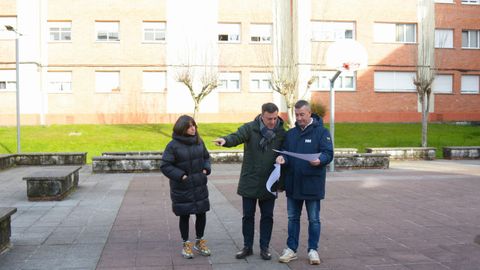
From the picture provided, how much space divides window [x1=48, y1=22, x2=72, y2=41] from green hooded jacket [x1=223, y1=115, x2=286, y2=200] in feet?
101

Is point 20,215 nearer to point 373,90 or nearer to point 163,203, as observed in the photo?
point 163,203

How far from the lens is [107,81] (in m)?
34.3

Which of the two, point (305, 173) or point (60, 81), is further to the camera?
point (60, 81)

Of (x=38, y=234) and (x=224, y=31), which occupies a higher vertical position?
(x=224, y=31)

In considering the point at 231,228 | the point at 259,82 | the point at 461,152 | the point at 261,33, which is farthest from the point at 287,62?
the point at 231,228

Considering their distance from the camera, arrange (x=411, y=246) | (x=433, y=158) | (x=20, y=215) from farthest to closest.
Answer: (x=433, y=158) < (x=20, y=215) < (x=411, y=246)

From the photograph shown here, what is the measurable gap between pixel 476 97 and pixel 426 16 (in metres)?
7.24

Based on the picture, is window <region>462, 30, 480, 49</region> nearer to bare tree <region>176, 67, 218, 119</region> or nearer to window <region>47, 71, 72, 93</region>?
bare tree <region>176, 67, 218, 119</region>

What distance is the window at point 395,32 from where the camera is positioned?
36406mm

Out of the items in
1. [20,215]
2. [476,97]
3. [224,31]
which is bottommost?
[20,215]

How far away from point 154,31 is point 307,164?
99.5 ft

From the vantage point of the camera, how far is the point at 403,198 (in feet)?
34.3

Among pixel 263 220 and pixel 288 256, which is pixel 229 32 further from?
pixel 288 256

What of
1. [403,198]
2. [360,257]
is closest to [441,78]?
[403,198]
